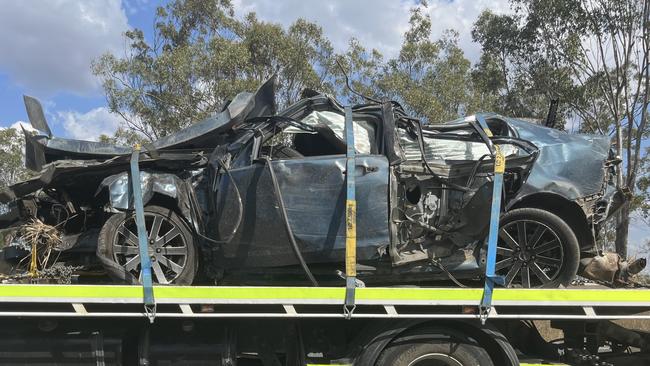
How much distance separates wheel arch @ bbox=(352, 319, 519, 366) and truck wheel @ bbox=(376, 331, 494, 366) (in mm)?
47

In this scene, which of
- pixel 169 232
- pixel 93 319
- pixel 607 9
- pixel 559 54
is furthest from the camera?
pixel 559 54

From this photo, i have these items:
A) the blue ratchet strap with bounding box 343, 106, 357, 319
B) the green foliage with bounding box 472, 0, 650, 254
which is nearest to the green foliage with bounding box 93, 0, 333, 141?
the green foliage with bounding box 472, 0, 650, 254

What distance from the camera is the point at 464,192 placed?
14.3 feet

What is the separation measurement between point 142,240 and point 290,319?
123 centimetres

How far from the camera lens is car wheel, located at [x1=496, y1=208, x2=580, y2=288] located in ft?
14.7

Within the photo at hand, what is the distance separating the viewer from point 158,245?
4.30m

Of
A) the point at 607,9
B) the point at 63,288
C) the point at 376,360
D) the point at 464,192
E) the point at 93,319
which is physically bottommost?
the point at 376,360

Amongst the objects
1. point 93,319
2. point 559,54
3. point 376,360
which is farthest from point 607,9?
point 93,319

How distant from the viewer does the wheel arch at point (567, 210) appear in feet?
15.3

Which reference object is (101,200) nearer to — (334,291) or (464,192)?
(334,291)

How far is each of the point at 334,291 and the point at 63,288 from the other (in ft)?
6.01

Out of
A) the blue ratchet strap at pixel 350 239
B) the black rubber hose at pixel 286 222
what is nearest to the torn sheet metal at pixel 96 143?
the black rubber hose at pixel 286 222

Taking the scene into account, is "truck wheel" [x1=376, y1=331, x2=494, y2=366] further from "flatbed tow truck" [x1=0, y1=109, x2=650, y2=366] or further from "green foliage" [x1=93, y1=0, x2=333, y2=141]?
"green foliage" [x1=93, y1=0, x2=333, y2=141]

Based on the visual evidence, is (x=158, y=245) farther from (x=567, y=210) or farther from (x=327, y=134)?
(x=567, y=210)
